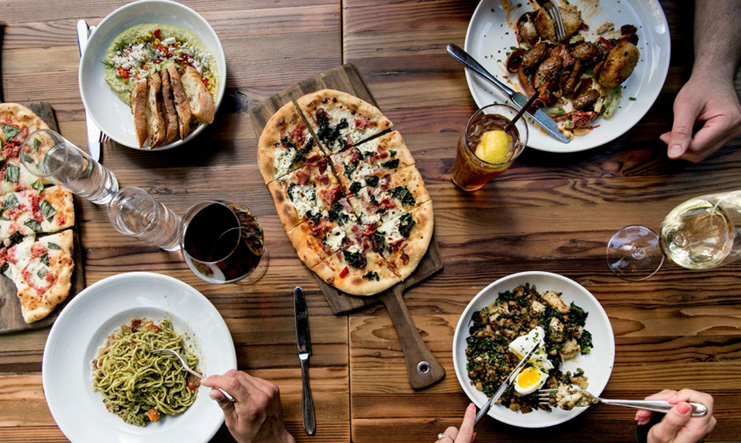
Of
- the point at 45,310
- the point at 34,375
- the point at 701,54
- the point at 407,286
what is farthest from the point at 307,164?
the point at 701,54

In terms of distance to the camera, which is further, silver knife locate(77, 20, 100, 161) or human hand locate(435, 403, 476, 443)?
silver knife locate(77, 20, 100, 161)

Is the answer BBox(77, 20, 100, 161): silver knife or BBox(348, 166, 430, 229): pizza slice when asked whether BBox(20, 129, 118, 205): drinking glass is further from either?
BBox(348, 166, 430, 229): pizza slice

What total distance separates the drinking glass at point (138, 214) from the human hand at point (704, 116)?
3088 millimetres

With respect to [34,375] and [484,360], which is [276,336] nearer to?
[484,360]

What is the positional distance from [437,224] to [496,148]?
0.62 metres

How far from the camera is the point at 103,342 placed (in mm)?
2781

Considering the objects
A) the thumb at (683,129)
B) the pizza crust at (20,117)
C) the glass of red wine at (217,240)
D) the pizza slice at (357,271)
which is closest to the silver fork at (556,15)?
the thumb at (683,129)

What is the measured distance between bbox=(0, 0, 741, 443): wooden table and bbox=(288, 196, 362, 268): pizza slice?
0.14 metres

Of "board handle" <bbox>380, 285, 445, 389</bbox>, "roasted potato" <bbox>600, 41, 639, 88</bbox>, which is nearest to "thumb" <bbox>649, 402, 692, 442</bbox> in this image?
"board handle" <bbox>380, 285, 445, 389</bbox>

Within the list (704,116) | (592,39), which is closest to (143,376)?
(592,39)

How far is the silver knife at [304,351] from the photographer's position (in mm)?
2748

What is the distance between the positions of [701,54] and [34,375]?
4650 mm

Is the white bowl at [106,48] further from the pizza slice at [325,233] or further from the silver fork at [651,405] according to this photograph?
the silver fork at [651,405]

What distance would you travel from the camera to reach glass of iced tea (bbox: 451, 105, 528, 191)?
2.56 m
